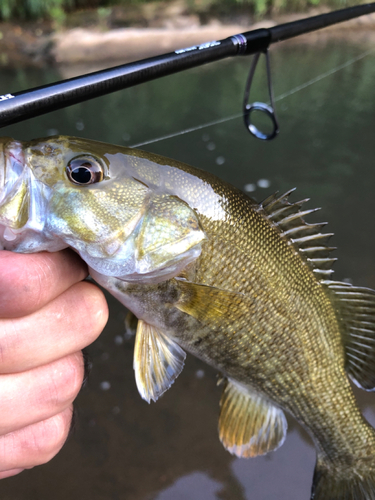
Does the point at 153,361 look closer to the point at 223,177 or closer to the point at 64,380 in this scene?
the point at 64,380

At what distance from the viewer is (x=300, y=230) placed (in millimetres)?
1032

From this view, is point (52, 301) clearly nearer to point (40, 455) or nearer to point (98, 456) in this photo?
point (40, 455)

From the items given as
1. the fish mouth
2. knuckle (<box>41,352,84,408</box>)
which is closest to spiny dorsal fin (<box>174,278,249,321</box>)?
knuckle (<box>41,352,84,408</box>)

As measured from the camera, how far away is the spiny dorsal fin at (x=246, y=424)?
1.20 m

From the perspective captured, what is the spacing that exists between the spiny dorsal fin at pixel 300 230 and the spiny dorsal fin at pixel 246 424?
45cm

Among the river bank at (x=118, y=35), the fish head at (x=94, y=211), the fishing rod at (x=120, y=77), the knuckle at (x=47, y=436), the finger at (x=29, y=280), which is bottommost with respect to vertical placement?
the knuckle at (x=47, y=436)

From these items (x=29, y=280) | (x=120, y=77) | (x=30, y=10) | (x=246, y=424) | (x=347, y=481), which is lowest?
(x=347, y=481)

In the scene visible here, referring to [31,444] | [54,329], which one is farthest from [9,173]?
[31,444]

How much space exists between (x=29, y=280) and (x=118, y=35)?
8746mm

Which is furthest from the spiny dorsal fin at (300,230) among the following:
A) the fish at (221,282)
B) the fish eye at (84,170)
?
the fish eye at (84,170)

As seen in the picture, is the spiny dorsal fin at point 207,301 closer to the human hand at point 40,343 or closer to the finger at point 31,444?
the human hand at point 40,343

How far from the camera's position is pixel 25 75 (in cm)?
701

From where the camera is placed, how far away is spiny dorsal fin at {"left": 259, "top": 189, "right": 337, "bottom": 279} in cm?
99

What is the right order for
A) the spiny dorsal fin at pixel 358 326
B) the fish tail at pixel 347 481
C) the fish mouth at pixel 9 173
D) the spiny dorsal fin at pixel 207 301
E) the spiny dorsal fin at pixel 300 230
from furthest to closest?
1. the fish tail at pixel 347 481
2. the spiny dorsal fin at pixel 358 326
3. the spiny dorsal fin at pixel 300 230
4. the spiny dorsal fin at pixel 207 301
5. the fish mouth at pixel 9 173
